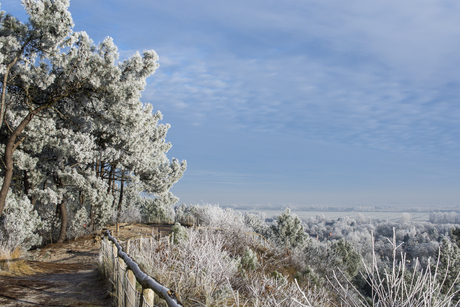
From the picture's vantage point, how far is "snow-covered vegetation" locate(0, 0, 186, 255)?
1158cm

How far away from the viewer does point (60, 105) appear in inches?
600

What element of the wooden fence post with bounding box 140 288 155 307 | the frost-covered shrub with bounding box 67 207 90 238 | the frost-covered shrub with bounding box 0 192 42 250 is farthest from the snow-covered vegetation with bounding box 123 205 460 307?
the frost-covered shrub with bounding box 67 207 90 238

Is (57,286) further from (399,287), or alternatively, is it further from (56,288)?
(399,287)

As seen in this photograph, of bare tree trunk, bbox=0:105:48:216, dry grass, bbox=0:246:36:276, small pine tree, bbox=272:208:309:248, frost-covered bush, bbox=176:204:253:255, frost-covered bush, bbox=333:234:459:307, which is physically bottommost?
small pine tree, bbox=272:208:309:248

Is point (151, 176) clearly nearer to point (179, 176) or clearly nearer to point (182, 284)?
point (179, 176)

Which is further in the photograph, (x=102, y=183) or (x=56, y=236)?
(x=56, y=236)

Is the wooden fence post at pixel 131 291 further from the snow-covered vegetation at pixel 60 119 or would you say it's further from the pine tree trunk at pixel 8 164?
the pine tree trunk at pixel 8 164

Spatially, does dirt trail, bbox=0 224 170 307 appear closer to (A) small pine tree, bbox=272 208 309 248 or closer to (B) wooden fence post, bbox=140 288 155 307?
(B) wooden fence post, bbox=140 288 155 307

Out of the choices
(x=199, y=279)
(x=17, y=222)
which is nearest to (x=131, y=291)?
(x=199, y=279)

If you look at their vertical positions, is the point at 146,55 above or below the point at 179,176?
above

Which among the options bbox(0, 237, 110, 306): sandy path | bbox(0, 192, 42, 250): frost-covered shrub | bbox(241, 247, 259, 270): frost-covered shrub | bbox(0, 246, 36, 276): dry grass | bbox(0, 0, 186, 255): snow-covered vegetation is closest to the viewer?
bbox(0, 237, 110, 306): sandy path

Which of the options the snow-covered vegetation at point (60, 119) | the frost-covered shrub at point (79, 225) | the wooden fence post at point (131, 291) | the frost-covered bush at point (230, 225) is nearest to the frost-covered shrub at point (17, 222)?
the snow-covered vegetation at point (60, 119)

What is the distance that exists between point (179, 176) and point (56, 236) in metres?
7.47

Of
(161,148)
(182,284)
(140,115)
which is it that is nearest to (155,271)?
(182,284)
